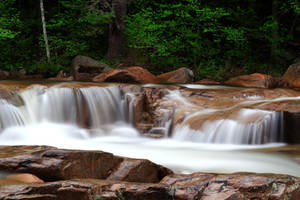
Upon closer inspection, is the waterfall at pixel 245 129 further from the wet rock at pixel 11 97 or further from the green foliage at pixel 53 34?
the green foliage at pixel 53 34

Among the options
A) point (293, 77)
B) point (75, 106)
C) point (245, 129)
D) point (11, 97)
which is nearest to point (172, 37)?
point (293, 77)

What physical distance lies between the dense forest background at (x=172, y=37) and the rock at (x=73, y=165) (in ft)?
32.6

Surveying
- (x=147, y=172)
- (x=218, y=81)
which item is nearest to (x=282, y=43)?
(x=218, y=81)

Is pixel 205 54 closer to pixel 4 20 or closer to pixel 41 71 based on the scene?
pixel 41 71

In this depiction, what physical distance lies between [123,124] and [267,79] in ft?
16.9

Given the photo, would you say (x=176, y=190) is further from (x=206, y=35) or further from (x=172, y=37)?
(x=206, y=35)

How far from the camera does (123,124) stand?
336 inches

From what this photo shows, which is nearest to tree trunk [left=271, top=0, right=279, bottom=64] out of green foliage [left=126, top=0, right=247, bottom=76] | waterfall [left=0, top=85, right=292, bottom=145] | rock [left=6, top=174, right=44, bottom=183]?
green foliage [left=126, top=0, right=247, bottom=76]

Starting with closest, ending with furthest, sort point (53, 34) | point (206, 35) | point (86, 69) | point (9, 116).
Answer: point (9, 116), point (86, 69), point (206, 35), point (53, 34)

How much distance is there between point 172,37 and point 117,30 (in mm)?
2522

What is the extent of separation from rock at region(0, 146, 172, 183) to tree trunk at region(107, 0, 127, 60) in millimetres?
11756

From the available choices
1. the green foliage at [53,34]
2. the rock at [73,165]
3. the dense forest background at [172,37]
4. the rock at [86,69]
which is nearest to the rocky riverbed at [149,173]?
the rock at [73,165]

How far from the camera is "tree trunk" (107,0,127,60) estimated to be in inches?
611

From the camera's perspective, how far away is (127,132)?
27.1 feet
